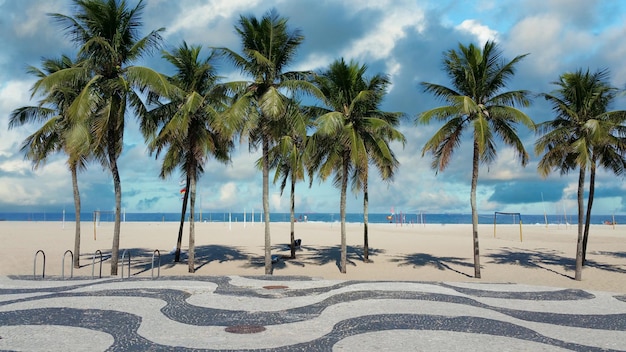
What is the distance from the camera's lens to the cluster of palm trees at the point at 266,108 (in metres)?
16.0

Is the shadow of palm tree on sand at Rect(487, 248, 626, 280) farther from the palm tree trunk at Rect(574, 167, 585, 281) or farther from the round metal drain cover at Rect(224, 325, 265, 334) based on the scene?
the round metal drain cover at Rect(224, 325, 265, 334)

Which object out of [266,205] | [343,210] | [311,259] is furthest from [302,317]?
[311,259]

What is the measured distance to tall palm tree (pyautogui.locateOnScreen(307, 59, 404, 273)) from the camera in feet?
59.0

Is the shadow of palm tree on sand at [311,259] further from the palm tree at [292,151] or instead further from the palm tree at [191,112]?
the palm tree at [191,112]

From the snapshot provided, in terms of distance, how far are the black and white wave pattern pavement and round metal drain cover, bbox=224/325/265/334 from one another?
0.06 feet

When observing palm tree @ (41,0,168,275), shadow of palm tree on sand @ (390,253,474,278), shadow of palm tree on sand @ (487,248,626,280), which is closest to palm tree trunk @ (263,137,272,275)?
palm tree @ (41,0,168,275)

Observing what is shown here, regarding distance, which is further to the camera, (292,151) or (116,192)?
(292,151)

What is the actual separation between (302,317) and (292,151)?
14.5 meters

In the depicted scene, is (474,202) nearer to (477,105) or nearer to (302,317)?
(477,105)

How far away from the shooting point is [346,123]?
1883cm

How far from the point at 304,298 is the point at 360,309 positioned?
1.70 m

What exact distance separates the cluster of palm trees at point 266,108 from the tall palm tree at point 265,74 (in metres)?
0.04

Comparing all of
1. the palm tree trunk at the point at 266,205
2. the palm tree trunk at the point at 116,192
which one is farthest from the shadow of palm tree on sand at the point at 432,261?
the palm tree trunk at the point at 116,192

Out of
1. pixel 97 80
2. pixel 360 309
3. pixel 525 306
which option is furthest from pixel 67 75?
pixel 525 306
